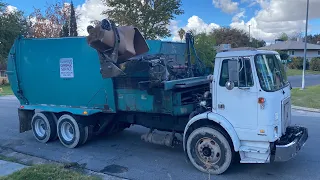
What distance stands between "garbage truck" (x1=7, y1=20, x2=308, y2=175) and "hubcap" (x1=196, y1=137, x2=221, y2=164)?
0.06 feet

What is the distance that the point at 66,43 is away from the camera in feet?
26.6

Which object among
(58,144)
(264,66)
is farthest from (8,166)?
(264,66)

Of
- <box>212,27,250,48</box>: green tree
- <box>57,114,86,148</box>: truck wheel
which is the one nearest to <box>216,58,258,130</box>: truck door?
<box>57,114,86,148</box>: truck wheel

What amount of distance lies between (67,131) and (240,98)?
5064mm

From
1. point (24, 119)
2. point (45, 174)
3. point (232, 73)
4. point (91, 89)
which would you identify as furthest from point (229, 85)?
point (24, 119)

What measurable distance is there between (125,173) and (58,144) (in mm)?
3245

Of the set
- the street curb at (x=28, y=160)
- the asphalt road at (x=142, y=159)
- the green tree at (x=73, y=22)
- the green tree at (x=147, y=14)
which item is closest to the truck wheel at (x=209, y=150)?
the asphalt road at (x=142, y=159)

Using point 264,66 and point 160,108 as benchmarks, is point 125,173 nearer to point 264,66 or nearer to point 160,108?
point 160,108

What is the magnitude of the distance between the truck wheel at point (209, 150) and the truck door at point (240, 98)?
0.41 meters

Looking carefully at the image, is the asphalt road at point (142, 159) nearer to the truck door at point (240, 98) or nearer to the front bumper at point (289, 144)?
the front bumper at point (289, 144)

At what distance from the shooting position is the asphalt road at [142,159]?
5957 mm

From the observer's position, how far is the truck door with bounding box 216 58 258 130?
17.6ft

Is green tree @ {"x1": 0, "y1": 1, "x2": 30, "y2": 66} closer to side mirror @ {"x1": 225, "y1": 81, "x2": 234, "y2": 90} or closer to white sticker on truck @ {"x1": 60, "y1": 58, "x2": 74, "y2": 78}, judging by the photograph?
white sticker on truck @ {"x1": 60, "y1": 58, "x2": 74, "y2": 78}

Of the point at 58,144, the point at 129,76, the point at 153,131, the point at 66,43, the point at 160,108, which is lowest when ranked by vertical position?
the point at 58,144
